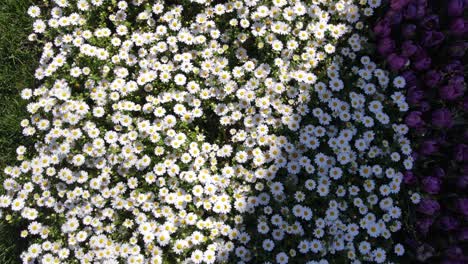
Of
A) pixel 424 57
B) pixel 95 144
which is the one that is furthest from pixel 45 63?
pixel 424 57

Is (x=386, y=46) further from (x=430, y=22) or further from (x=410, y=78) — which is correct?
(x=430, y=22)

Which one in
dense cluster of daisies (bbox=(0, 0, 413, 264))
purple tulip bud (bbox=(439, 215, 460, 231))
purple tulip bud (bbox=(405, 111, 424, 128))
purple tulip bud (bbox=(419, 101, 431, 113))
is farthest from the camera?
purple tulip bud (bbox=(419, 101, 431, 113))

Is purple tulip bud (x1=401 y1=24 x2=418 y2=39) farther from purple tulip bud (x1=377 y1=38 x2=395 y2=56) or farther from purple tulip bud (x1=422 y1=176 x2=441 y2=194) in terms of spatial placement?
purple tulip bud (x1=422 y1=176 x2=441 y2=194)

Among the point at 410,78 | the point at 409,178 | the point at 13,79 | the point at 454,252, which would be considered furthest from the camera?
the point at 13,79

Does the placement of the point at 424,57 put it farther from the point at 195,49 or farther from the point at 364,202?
the point at 195,49

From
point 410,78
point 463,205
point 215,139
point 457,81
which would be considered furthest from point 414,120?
point 215,139

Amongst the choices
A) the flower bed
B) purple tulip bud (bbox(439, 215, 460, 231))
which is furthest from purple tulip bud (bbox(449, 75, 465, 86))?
purple tulip bud (bbox(439, 215, 460, 231))
